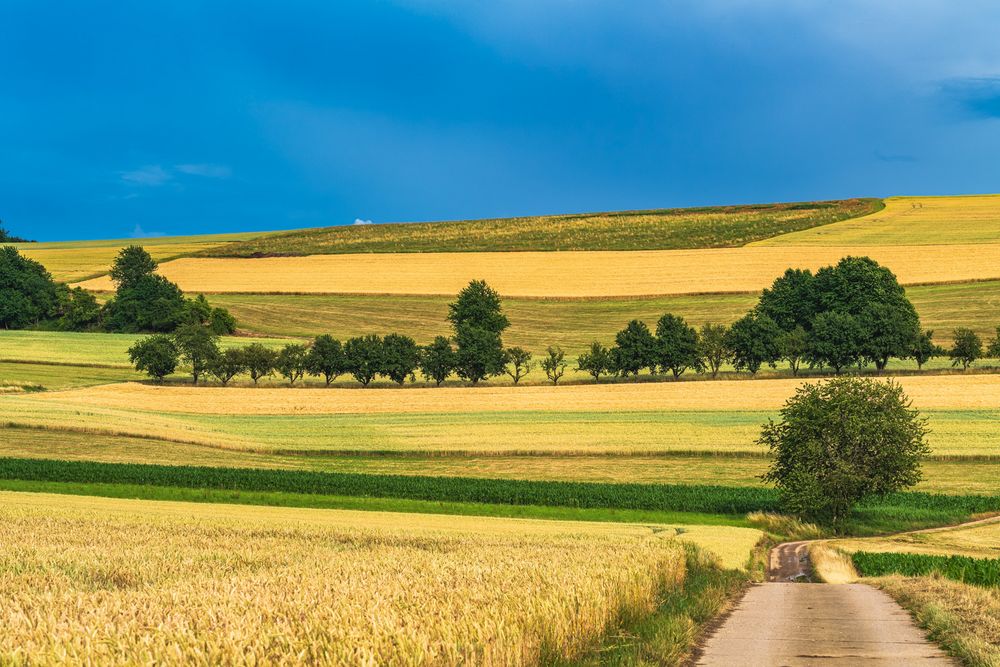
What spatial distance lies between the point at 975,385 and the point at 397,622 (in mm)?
67280

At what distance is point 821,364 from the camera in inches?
3285

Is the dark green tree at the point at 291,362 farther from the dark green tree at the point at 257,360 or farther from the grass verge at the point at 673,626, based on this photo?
the grass verge at the point at 673,626

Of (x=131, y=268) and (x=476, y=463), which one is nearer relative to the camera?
(x=476, y=463)

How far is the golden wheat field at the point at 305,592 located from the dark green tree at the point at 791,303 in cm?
7359

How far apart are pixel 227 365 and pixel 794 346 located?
155ft

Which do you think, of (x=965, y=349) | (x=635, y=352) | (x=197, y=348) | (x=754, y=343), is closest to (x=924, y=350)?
(x=965, y=349)

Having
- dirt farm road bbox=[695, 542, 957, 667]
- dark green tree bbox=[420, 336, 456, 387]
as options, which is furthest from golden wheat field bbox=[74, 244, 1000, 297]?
dirt farm road bbox=[695, 542, 957, 667]

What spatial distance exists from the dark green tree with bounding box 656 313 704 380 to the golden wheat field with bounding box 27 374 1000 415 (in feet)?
26.7

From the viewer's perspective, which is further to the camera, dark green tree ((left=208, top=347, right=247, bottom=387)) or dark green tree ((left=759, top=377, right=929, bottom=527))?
dark green tree ((left=208, top=347, right=247, bottom=387))

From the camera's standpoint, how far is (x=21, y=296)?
114 m

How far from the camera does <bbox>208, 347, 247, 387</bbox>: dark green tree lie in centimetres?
8375

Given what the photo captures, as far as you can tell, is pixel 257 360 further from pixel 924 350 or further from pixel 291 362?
pixel 924 350

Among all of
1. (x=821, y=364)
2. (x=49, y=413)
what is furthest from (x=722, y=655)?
(x=821, y=364)

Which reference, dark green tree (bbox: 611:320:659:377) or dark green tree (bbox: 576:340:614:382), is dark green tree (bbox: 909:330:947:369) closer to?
dark green tree (bbox: 611:320:659:377)
